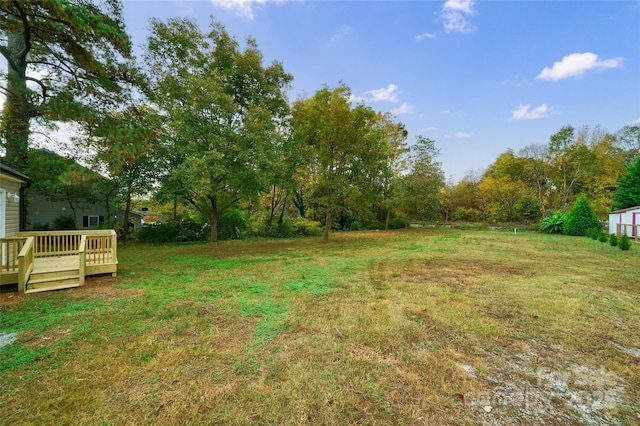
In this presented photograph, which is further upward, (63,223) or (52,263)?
(63,223)

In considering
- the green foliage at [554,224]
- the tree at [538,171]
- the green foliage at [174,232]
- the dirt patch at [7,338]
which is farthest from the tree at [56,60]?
the tree at [538,171]

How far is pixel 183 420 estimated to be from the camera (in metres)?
1.76

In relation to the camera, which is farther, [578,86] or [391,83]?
[391,83]

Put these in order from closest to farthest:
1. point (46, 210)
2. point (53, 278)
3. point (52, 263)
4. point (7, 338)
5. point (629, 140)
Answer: point (7, 338) → point (53, 278) → point (52, 263) → point (46, 210) → point (629, 140)

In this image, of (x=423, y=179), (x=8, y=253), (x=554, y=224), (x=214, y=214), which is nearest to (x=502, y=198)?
(x=554, y=224)

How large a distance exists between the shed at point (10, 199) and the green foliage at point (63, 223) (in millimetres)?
9575

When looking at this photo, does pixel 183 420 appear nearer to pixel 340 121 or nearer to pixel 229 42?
pixel 340 121

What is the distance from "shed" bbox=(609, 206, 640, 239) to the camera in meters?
13.0

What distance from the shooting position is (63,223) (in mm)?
14492

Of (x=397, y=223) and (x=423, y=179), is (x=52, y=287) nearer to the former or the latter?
(x=397, y=223)

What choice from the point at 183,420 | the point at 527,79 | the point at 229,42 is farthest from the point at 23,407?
the point at 527,79

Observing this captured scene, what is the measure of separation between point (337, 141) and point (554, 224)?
17.6m

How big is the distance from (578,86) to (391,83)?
9787mm

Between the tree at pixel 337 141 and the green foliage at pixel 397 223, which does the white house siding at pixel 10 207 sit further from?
the green foliage at pixel 397 223
